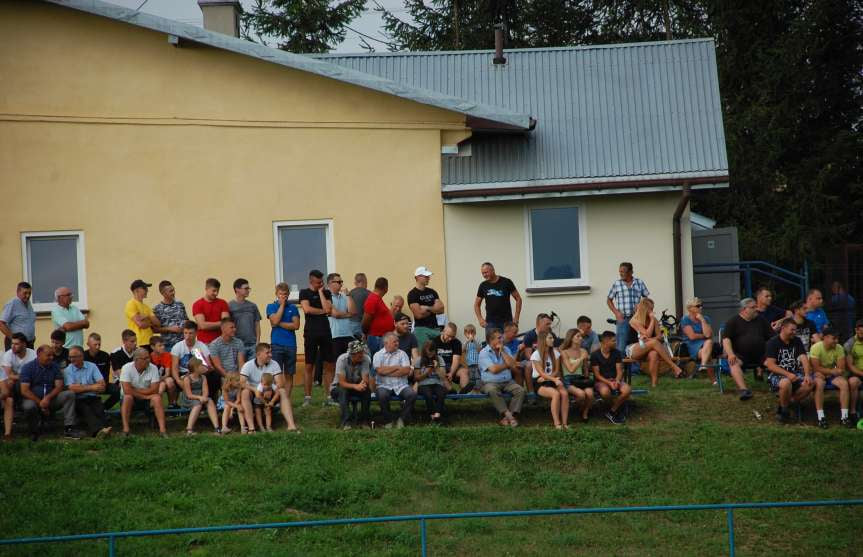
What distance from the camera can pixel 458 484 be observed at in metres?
15.1

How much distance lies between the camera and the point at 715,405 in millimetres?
17531

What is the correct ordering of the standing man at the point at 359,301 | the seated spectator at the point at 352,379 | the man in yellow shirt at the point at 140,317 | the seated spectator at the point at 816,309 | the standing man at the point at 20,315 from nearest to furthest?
the seated spectator at the point at 352,379 → the standing man at the point at 20,315 → the man in yellow shirt at the point at 140,317 → the standing man at the point at 359,301 → the seated spectator at the point at 816,309

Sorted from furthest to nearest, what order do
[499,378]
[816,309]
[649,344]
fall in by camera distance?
1. [816,309]
2. [649,344]
3. [499,378]

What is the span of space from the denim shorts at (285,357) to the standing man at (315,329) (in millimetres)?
241

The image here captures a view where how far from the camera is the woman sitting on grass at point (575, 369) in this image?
16922 mm

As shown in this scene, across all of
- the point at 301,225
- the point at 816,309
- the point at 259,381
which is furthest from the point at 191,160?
the point at 816,309

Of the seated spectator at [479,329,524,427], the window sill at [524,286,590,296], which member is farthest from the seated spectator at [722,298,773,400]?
the window sill at [524,286,590,296]

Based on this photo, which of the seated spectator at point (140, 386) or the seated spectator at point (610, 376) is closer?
the seated spectator at point (140, 386)

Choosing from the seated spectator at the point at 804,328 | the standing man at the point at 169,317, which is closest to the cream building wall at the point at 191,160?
the standing man at the point at 169,317

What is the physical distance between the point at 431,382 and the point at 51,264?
7.66 m

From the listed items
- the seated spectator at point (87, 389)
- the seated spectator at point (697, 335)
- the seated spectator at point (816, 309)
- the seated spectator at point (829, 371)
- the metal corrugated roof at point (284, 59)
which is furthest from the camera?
the metal corrugated roof at point (284, 59)

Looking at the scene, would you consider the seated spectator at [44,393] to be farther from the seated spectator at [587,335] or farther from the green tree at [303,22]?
the green tree at [303,22]

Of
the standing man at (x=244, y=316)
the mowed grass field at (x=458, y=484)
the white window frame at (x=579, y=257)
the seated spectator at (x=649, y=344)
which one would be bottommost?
the mowed grass field at (x=458, y=484)

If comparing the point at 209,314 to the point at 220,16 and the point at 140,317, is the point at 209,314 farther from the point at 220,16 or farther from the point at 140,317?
the point at 220,16
